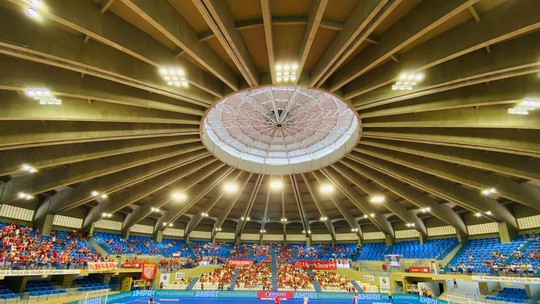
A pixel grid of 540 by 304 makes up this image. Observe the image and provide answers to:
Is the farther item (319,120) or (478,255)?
(478,255)

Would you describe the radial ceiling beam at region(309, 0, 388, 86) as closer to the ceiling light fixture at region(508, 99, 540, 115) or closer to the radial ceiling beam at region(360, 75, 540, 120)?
the radial ceiling beam at region(360, 75, 540, 120)

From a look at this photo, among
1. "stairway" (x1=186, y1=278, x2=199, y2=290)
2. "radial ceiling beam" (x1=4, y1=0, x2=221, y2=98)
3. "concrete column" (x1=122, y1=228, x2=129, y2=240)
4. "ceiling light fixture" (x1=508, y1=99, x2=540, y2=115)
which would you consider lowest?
"stairway" (x1=186, y1=278, x2=199, y2=290)

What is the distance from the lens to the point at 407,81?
1578cm

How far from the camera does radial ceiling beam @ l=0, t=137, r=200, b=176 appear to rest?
20.9 metres

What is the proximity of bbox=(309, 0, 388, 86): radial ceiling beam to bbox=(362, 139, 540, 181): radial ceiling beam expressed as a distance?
11.6m

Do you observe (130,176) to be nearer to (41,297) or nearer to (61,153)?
(61,153)

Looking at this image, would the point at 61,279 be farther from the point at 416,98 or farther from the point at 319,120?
the point at 416,98

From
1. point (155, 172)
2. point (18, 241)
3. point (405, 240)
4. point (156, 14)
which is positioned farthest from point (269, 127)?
point (405, 240)

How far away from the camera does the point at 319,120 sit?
92.7ft

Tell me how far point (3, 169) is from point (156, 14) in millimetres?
19124

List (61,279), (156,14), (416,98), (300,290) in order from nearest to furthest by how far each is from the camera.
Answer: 1. (156,14)
2. (416,98)
3. (61,279)
4. (300,290)

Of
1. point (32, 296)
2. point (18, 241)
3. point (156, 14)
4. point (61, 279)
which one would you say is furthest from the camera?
point (61, 279)

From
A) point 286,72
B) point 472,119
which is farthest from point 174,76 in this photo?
point 472,119

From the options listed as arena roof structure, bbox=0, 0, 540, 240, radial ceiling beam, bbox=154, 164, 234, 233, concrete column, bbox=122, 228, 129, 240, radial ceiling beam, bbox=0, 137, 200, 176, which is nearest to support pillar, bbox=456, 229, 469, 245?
arena roof structure, bbox=0, 0, 540, 240
